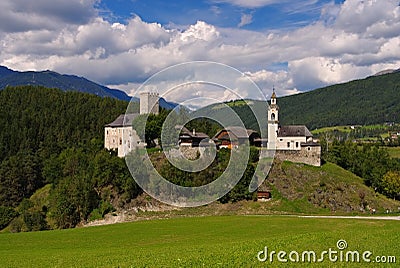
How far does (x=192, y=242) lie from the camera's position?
32.5 m

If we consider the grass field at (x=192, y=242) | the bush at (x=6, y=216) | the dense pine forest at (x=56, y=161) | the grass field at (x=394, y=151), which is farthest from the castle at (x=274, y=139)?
the grass field at (x=394, y=151)

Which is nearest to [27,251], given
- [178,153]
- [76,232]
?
[76,232]

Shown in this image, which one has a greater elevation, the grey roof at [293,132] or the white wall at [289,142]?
the grey roof at [293,132]

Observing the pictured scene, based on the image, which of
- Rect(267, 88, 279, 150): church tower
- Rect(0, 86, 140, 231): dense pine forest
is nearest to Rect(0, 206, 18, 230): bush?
Rect(0, 86, 140, 231): dense pine forest

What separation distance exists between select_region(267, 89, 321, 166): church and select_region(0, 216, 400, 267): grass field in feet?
105

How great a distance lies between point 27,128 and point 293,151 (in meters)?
79.6

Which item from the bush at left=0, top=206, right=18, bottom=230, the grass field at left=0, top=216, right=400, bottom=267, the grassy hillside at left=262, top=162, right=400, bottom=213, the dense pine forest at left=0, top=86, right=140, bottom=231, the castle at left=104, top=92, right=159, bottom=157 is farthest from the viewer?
the castle at left=104, top=92, right=159, bottom=157

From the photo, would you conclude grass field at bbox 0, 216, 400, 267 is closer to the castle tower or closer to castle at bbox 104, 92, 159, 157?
castle at bbox 104, 92, 159, 157

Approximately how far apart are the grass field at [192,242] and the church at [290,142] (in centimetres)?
3186

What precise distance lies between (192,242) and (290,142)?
50740 millimetres

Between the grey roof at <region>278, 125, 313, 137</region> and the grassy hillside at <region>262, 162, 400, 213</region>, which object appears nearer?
the grassy hillside at <region>262, 162, 400, 213</region>

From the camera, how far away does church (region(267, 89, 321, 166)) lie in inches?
3027

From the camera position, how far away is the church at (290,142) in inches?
3027

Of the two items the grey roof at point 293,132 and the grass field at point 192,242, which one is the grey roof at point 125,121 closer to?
the grey roof at point 293,132
